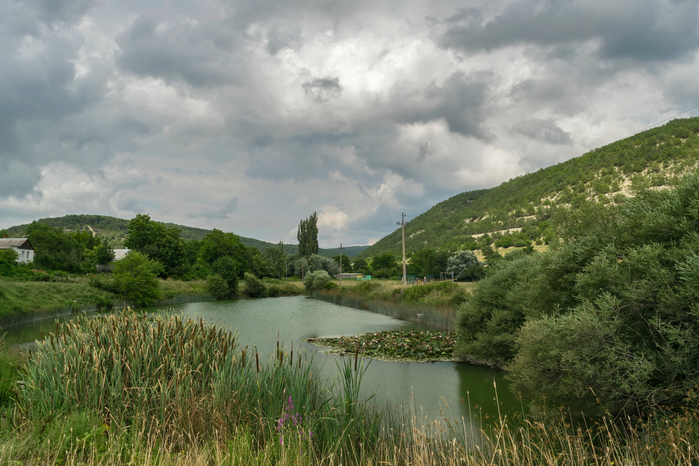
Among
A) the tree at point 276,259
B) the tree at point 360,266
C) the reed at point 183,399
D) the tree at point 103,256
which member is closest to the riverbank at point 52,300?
the reed at point 183,399

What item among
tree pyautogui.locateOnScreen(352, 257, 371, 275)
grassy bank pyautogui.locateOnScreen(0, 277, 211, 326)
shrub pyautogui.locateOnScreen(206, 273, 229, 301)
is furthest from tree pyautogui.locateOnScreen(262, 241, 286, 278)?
grassy bank pyautogui.locateOnScreen(0, 277, 211, 326)

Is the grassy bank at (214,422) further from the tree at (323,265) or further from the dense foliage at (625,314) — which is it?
the tree at (323,265)

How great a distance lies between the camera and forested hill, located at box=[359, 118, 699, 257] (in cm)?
4844

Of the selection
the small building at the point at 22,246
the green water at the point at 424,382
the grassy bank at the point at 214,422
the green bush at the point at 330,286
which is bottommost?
the green water at the point at 424,382

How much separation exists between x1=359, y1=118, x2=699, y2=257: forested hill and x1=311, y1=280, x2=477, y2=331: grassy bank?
11.8m

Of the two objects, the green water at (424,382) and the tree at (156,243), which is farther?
the tree at (156,243)

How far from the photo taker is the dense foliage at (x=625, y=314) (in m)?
4.96

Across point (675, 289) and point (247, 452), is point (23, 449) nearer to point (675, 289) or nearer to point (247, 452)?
point (247, 452)

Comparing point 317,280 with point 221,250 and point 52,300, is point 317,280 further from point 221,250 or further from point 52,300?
point 52,300

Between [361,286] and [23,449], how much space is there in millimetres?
34161

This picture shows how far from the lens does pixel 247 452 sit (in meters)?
3.58

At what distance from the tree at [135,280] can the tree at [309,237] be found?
40.5 meters

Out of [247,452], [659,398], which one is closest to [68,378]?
[247,452]

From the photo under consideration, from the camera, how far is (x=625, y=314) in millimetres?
5582
